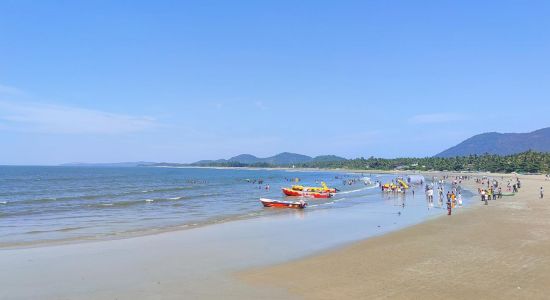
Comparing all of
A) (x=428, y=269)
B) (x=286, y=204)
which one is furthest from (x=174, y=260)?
(x=286, y=204)

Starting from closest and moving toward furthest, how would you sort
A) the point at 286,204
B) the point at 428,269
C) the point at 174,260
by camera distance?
the point at 428,269 → the point at 174,260 → the point at 286,204

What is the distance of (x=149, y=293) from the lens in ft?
41.0

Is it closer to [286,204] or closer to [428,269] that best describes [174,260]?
[428,269]

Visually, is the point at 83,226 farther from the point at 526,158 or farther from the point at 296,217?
the point at 526,158

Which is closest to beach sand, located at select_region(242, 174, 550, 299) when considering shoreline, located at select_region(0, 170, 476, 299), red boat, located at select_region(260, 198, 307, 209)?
shoreline, located at select_region(0, 170, 476, 299)

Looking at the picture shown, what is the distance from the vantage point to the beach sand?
12141mm

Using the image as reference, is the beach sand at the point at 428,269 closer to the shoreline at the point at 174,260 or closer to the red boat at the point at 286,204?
the shoreline at the point at 174,260

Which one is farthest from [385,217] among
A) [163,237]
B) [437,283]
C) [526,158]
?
[526,158]

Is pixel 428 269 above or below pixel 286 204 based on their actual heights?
below

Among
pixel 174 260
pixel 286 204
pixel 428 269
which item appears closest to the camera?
pixel 428 269

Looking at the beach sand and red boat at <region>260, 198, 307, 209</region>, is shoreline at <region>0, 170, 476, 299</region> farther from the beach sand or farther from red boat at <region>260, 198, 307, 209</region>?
red boat at <region>260, 198, 307, 209</region>

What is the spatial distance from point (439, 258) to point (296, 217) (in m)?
18.7

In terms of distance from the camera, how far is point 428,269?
48.4ft

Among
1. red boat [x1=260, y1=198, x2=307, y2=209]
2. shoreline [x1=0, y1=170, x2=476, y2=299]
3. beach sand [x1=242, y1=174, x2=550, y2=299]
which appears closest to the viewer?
beach sand [x1=242, y1=174, x2=550, y2=299]
